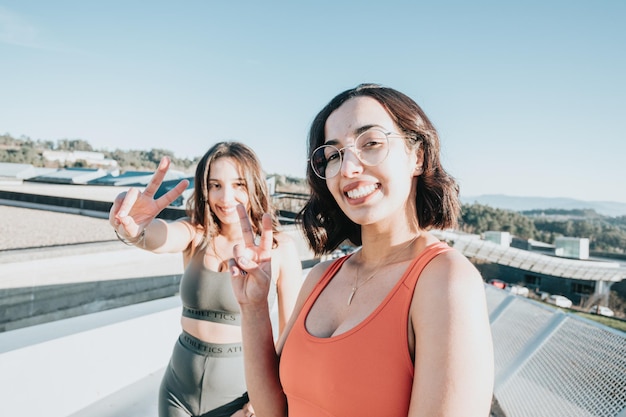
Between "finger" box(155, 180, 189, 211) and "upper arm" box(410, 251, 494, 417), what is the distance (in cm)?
157

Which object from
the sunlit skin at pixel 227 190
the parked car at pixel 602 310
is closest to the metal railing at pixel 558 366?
the sunlit skin at pixel 227 190

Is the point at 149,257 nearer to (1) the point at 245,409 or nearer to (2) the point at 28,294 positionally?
(2) the point at 28,294

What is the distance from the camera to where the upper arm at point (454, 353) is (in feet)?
2.56

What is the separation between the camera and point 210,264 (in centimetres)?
200

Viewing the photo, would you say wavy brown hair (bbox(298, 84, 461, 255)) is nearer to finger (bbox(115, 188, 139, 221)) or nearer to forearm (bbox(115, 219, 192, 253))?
finger (bbox(115, 188, 139, 221))

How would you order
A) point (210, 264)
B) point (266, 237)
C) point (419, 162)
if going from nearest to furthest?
1. point (419, 162)
2. point (266, 237)
3. point (210, 264)

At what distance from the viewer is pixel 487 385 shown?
0.80m

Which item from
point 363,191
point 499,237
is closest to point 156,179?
point 363,191

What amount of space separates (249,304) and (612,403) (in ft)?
5.72

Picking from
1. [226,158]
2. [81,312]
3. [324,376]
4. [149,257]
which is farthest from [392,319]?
[81,312]

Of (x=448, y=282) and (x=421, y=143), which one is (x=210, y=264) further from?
(x=448, y=282)

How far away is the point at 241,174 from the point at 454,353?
1641 millimetres

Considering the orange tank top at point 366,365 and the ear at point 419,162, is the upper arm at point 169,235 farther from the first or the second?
the ear at point 419,162

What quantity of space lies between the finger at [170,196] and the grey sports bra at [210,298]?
1.32 feet
